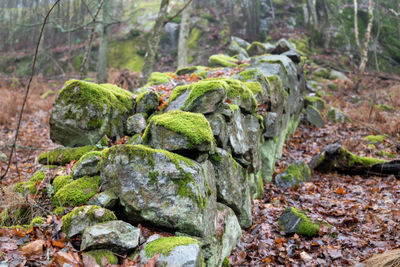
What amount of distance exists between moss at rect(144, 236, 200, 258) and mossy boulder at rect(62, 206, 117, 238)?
61cm

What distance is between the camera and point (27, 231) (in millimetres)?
3029

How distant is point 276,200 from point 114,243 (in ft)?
13.8

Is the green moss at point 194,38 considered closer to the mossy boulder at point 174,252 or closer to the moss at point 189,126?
the moss at point 189,126

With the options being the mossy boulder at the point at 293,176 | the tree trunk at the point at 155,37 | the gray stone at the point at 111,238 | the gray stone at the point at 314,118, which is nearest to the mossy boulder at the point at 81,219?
the gray stone at the point at 111,238

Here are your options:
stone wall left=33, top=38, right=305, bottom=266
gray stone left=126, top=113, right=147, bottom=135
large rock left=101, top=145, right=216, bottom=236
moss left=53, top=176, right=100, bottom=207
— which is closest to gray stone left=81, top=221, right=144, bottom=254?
stone wall left=33, top=38, right=305, bottom=266

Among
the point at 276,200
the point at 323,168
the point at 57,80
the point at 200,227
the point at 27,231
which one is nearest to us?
the point at 27,231

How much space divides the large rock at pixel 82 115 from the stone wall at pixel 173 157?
0.06 feet

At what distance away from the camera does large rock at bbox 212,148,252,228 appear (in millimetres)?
4426

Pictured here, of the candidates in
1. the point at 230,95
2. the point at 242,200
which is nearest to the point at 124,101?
the point at 230,95

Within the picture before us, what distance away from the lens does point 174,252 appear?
2748 millimetres

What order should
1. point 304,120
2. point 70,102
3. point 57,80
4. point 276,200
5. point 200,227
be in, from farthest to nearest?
point 57,80
point 304,120
point 276,200
point 70,102
point 200,227

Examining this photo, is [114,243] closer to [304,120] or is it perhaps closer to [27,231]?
[27,231]

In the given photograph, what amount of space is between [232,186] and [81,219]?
96.5 inches

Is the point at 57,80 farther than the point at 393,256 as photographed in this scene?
Yes
